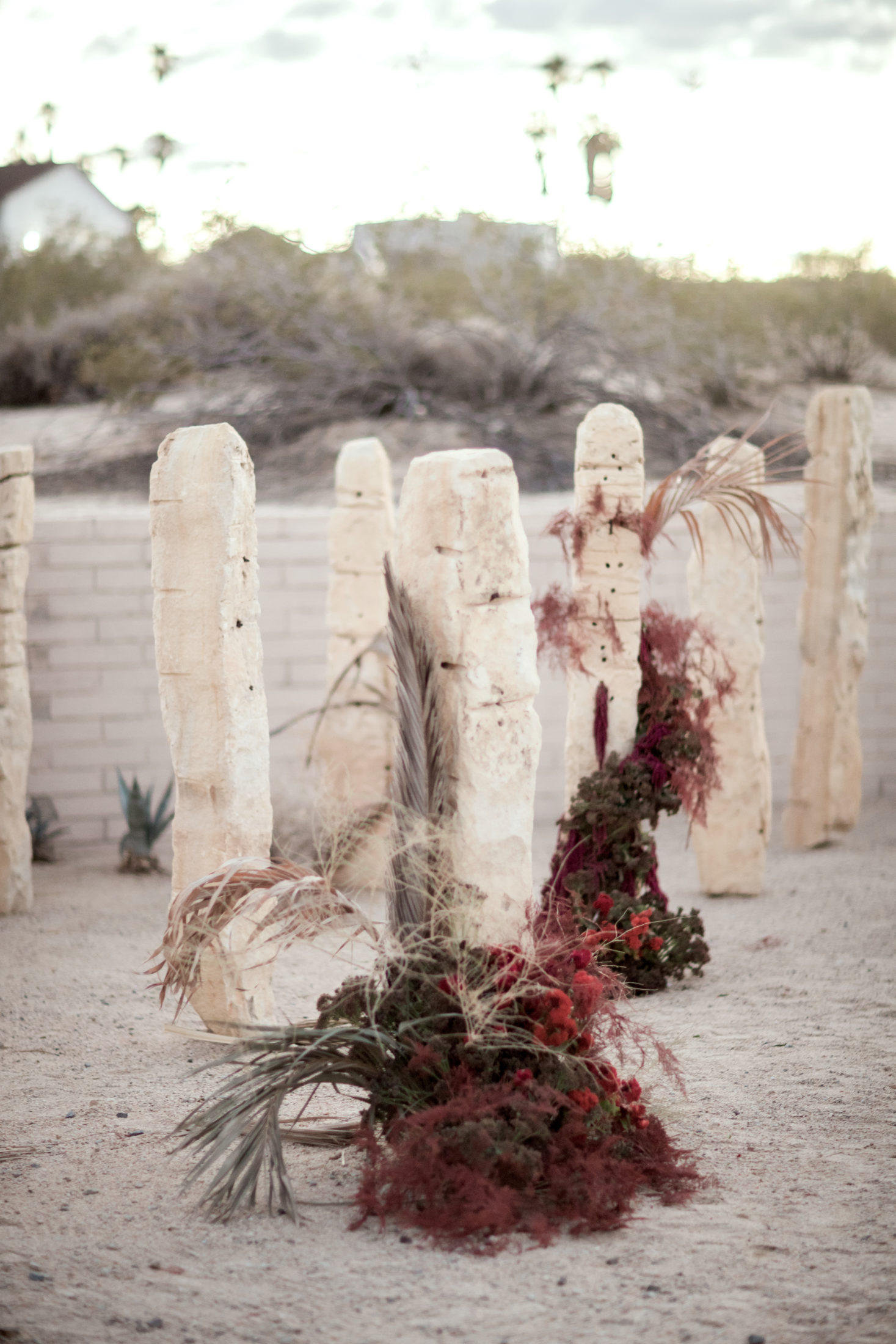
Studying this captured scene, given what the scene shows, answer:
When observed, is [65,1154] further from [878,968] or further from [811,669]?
[811,669]

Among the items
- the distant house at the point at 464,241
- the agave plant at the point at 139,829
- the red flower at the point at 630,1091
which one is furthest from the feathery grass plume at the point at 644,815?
the distant house at the point at 464,241

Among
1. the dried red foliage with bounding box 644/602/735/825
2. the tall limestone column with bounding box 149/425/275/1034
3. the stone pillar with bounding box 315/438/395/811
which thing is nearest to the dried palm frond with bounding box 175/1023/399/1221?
the tall limestone column with bounding box 149/425/275/1034

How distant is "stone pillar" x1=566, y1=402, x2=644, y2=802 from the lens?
5258 millimetres

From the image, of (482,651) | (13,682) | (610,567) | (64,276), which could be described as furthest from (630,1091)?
(64,276)

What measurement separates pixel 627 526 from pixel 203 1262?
334 centimetres

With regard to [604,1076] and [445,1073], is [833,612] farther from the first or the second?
[445,1073]

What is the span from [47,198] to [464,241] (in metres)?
11.1

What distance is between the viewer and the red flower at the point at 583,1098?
3.23 meters

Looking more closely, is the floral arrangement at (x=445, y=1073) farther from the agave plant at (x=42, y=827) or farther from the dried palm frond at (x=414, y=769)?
the agave plant at (x=42, y=827)

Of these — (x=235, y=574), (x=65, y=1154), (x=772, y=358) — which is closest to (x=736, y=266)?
(x=772, y=358)

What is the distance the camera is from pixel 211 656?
428 centimetres

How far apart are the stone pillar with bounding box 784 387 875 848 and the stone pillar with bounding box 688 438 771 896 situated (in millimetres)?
1126

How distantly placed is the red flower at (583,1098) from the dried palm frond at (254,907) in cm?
66

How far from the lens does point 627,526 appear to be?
5.25m
